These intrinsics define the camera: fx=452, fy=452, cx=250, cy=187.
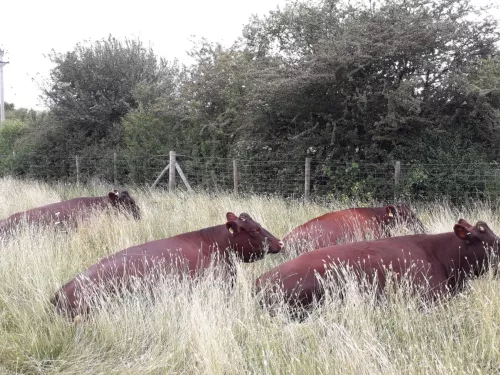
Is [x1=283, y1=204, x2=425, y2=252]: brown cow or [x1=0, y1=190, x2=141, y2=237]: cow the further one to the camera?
[x1=0, y1=190, x2=141, y2=237]: cow

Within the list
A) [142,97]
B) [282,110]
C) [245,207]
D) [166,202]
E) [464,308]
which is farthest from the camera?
[142,97]

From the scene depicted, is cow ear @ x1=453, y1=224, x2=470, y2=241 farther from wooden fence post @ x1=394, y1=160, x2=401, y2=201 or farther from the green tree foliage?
the green tree foliage

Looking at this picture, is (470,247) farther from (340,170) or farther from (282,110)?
(282,110)

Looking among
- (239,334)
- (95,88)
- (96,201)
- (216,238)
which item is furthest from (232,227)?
(95,88)

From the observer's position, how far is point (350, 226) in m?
6.06

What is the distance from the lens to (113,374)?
3.09 metres

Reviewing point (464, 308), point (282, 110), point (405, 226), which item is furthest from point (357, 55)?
point (464, 308)

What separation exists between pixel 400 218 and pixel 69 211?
5345mm

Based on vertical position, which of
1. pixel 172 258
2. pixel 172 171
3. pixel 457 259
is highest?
pixel 172 171

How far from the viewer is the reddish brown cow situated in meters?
3.97

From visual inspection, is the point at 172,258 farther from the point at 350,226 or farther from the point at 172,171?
the point at 172,171

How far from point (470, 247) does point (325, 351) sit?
2.01 meters

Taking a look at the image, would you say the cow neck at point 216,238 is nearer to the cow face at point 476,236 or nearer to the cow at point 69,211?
the cow face at point 476,236

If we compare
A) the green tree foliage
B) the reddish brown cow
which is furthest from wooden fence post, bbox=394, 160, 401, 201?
the green tree foliage
